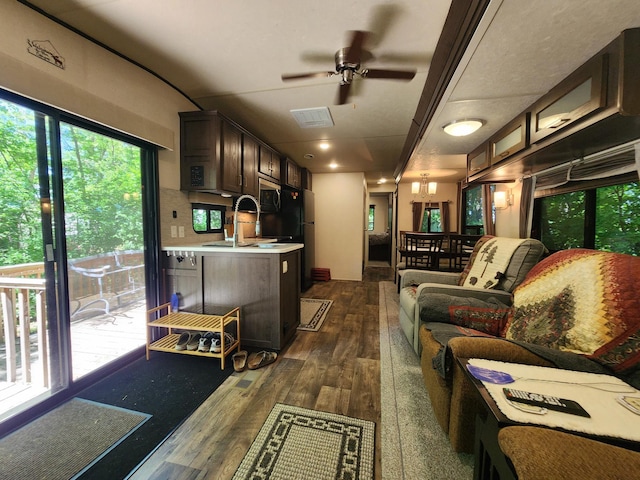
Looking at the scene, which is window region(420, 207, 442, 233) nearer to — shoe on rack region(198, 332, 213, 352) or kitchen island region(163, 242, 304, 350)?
kitchen island region(163, 242, 304, 350)

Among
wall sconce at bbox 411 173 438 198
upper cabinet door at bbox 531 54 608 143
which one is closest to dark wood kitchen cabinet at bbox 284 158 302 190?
wall sconce at bbox 411 173 438 198

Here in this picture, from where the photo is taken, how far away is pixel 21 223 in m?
1.50

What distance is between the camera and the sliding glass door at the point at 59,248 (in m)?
1.50

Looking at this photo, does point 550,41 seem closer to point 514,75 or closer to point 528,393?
point 514,75

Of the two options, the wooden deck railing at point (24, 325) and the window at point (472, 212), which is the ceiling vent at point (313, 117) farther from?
the window at point (472, 212)

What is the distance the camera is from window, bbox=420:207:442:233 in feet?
19.7

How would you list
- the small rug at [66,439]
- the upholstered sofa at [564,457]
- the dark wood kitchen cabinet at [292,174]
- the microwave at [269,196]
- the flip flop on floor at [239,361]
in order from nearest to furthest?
1. the upholstered sofa at [564,457]
2. the small rug at [66,439]
3. the flip flop on floor at [239,361]
4. the microwave at [269,196]
5. the dark wood kitchen cabinet at [292,174]

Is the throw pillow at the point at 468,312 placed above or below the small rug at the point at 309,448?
above

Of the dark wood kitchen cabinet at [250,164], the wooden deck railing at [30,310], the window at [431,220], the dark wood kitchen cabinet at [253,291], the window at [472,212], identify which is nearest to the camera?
the wooden deck railing at [30,310]

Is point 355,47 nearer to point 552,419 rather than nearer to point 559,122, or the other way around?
point 559,122

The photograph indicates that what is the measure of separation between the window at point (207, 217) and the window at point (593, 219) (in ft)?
12.3

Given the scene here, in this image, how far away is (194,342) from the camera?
7.03 feet

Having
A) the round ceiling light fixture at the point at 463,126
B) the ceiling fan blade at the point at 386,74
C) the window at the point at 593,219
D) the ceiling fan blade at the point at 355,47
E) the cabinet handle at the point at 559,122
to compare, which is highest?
the ceiling fan blade at the point at 355,47

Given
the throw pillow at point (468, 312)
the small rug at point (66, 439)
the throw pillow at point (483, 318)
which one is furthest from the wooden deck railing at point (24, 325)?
the throw pillow at point (483, 318)
